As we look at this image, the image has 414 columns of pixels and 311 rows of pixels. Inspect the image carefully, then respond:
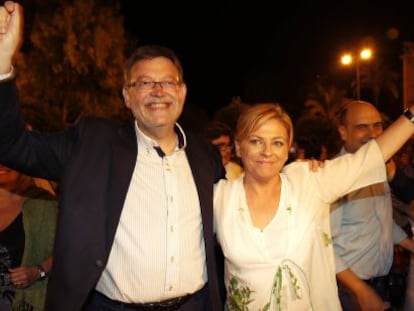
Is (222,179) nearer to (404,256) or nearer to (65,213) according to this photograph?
(65,213)

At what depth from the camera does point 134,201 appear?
3100 mm

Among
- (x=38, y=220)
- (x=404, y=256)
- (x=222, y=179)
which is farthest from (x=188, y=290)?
(x=404, y=256)

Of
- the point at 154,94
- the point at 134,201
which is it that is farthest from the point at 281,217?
the point at 154,94

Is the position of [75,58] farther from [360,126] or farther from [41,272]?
[41,272]

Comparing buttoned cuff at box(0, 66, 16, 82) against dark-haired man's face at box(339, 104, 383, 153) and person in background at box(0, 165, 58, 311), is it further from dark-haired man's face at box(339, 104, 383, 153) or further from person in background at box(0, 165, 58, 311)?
dark-haired man's face at box(339, 104, 383, 153)

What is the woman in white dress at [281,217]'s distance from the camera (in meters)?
3.03

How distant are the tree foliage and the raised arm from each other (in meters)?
19.8

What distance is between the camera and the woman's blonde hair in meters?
3.15

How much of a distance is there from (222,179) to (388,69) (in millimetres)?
32501

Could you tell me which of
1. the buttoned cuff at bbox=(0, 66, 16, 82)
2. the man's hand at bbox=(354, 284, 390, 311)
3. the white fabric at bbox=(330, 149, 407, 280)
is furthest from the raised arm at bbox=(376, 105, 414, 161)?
the buttoned cuff at bbox=(0, 66, 16, 82)

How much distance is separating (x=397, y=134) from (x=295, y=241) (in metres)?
A: 0.82

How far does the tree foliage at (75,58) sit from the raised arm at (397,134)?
64.8 ft

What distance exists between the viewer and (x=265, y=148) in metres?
3.15

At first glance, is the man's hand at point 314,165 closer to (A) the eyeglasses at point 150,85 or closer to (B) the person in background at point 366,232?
(A) the eyeglasses at point 150,85
